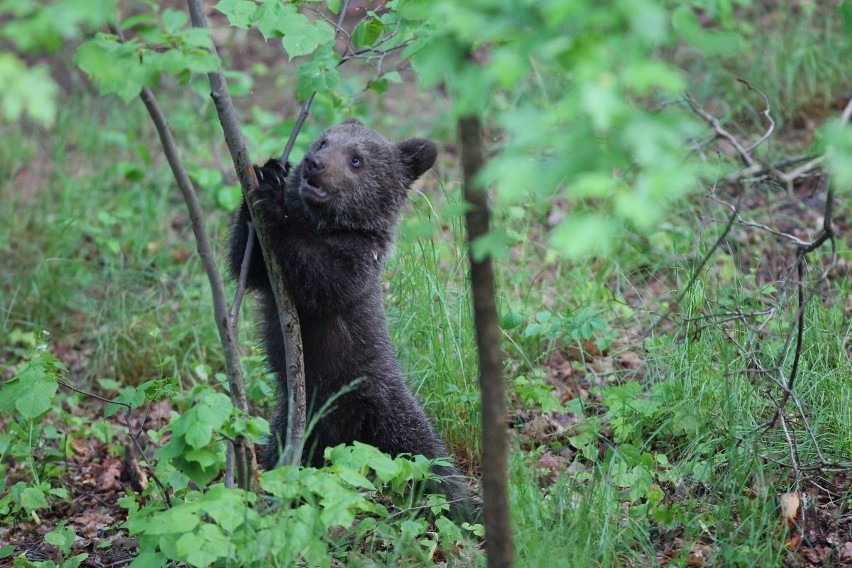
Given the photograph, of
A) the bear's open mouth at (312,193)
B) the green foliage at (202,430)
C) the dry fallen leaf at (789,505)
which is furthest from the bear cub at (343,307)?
the dry fallen leaf at (789,505)

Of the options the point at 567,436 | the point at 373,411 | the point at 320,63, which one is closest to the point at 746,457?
the point at 567,436

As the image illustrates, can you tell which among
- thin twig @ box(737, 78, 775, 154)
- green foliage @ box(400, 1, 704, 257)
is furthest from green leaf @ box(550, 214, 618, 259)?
thin twig @ box(737, 78, 775, 154)

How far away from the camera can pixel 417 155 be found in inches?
218

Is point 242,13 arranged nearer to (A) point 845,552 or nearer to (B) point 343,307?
(B) point 343,307

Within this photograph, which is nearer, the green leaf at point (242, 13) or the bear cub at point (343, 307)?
the green leaf at point (242, 13)

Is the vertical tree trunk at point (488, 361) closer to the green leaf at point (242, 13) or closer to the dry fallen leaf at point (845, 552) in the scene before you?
the green leaf at point (242, 13)

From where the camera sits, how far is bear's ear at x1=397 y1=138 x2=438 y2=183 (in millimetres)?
5523

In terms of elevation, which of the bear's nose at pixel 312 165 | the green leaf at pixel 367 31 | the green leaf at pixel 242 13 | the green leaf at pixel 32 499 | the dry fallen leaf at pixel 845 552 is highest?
the green leaf at pixel 242 13

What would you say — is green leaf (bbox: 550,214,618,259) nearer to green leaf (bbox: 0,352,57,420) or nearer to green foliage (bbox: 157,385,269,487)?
green foliage (bbox: 157,385,269,487)

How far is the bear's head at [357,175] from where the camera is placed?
499 centimetres

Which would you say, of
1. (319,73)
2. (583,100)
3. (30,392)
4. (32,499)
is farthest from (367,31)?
(32,499)

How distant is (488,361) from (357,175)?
8.80ft

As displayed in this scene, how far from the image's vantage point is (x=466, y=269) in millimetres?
5723

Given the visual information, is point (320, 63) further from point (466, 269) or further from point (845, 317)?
point (845, 317)
